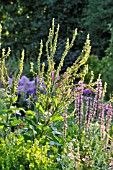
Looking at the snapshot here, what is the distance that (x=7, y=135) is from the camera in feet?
11.3

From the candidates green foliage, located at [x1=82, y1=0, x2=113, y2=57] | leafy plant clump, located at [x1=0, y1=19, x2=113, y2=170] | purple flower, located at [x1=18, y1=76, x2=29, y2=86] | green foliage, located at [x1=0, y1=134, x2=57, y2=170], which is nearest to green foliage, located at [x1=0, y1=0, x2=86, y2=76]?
green foliage, located at [x1=82, y1=0, x2=113, y2=57]

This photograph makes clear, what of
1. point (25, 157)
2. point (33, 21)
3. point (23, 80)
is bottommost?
point (25, 157)

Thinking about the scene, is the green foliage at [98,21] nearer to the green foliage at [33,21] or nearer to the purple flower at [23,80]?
the green foliage at [33,21]

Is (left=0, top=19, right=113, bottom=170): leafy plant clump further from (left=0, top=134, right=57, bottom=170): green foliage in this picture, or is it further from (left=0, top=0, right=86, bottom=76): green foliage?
(left=0, top=0, right=86, bottom=76): green foliage

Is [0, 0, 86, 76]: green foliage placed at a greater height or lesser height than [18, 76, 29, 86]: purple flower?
greater

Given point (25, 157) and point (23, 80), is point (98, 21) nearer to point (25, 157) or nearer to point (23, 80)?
point (23, 80)

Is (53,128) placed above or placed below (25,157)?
above

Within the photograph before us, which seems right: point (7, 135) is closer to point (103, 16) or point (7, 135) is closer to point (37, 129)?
point (37, 129)

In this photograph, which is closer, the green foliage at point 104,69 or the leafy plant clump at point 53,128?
the leafy plant clump at point 53,128

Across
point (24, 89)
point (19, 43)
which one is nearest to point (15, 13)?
point (19, 43)

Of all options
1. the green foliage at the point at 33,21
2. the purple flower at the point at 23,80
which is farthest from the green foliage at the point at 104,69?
the green foliage at the point at 33,21

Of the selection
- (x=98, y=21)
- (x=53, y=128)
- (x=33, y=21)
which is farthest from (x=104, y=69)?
(x=53, y=128)

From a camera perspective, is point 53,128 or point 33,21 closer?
point 53,128

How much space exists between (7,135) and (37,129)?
22cm
